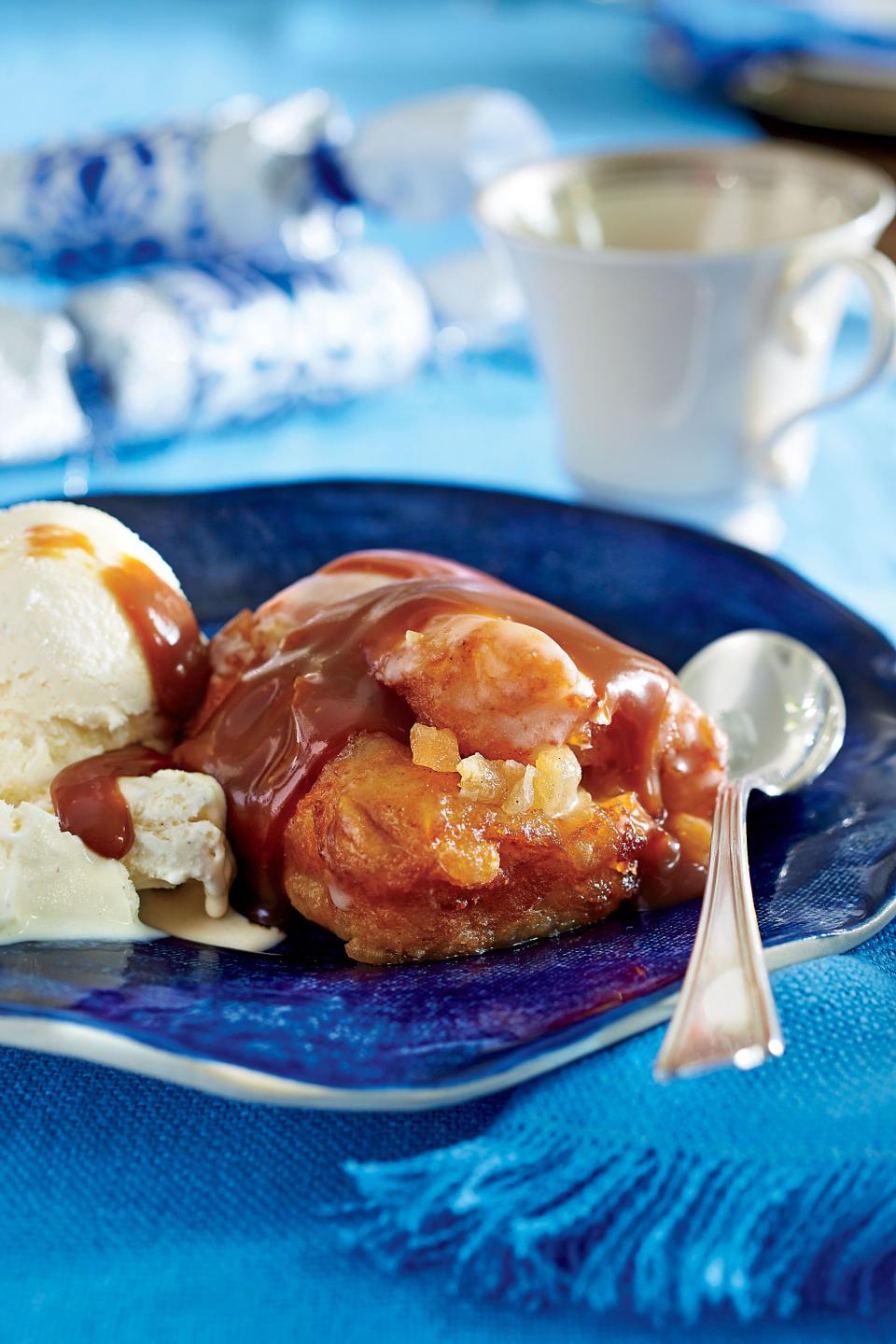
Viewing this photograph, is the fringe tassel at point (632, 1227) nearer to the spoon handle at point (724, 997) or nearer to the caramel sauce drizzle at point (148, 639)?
the spoon handle at point (724, 997)

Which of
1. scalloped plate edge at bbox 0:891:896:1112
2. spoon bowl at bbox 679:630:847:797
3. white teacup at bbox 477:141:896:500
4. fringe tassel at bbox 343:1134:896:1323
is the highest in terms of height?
white teacup at bbox 477:141:896:500

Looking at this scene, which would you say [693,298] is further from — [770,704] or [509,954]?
[509,954]

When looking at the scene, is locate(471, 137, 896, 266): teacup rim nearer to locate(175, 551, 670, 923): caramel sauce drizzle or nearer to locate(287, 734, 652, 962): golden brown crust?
locate(175, 551, 670, 923): caramel sauce drizzle

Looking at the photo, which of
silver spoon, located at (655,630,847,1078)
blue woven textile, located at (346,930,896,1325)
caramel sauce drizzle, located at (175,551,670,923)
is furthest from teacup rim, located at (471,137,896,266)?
blue woven textile, located at (346,930,896,1325)

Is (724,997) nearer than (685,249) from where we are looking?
Yes

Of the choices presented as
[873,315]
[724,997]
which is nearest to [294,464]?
[873,315]

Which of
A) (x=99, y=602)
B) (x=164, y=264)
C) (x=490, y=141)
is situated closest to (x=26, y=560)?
(x=99, y=602)
